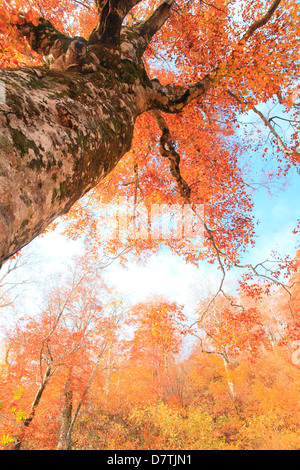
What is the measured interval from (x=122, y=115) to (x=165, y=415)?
1421 centimetres

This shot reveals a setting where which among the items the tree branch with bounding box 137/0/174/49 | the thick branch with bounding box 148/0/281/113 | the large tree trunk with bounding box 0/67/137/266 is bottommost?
the large tree trunk with bounding box 0/67/137/266

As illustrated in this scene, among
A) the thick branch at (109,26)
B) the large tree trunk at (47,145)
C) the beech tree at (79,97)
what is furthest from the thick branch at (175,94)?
the large tree trunk at (47,145)

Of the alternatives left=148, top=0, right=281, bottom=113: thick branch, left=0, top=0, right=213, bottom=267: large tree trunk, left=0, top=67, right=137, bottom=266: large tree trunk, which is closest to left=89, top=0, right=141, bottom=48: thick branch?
left=0, top=0, right=213, bottom=267: large tree trunk

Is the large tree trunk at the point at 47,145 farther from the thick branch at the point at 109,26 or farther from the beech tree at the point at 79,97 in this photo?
the thick branch at the point at 109,26

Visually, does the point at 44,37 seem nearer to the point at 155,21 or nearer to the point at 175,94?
the point at 175,94

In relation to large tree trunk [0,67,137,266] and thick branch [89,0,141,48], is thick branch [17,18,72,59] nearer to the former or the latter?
thick branch [89,0,141,48]

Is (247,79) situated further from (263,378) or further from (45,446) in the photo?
(263,378)

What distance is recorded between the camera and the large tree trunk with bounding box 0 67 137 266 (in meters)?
0.72

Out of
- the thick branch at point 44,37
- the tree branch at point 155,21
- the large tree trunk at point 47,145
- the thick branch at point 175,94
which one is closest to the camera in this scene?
the large tree trunk at point 47,145

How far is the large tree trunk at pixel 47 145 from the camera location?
716mm

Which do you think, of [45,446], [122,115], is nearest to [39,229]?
[122,115]

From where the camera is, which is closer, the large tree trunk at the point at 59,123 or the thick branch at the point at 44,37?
the large tree trunk at the point at 59,123

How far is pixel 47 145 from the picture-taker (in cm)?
90

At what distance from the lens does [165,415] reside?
35.7 feet
